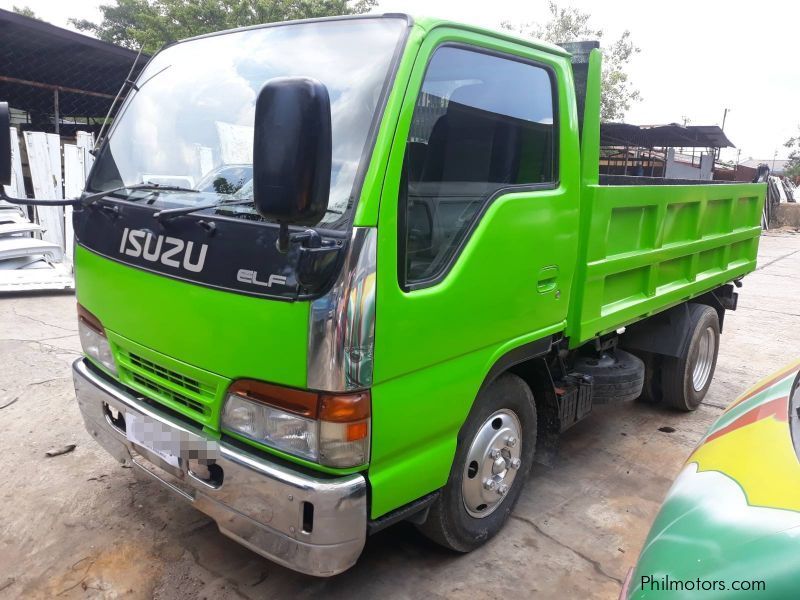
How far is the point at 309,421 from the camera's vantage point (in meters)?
1.93

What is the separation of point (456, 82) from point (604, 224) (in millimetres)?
1140

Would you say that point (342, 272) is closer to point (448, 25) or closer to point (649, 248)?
point (448, 25)

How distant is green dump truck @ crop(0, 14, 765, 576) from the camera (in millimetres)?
1898

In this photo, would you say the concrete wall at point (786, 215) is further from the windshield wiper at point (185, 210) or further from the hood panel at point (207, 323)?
the hood panel at point (207, 323)

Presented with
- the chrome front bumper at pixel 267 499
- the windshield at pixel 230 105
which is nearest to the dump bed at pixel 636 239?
the windshield at pixel 230 105

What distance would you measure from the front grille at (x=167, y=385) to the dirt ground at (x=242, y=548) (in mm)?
792

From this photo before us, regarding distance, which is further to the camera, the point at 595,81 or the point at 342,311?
the point at 595,81

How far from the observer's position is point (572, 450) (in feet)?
12.9

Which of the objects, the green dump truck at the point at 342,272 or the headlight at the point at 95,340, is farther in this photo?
the headlight at the point at 95,340

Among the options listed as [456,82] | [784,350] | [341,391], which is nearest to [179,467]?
[341,391]

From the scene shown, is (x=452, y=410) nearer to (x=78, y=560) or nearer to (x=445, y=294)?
(x=445, y=294)

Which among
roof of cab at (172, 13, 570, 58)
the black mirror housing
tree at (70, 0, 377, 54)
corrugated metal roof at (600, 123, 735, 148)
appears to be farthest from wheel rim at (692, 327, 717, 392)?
tree at (70, 0, 377, 54)

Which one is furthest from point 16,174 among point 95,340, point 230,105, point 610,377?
point 610,377

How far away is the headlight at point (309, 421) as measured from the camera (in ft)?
6.29
